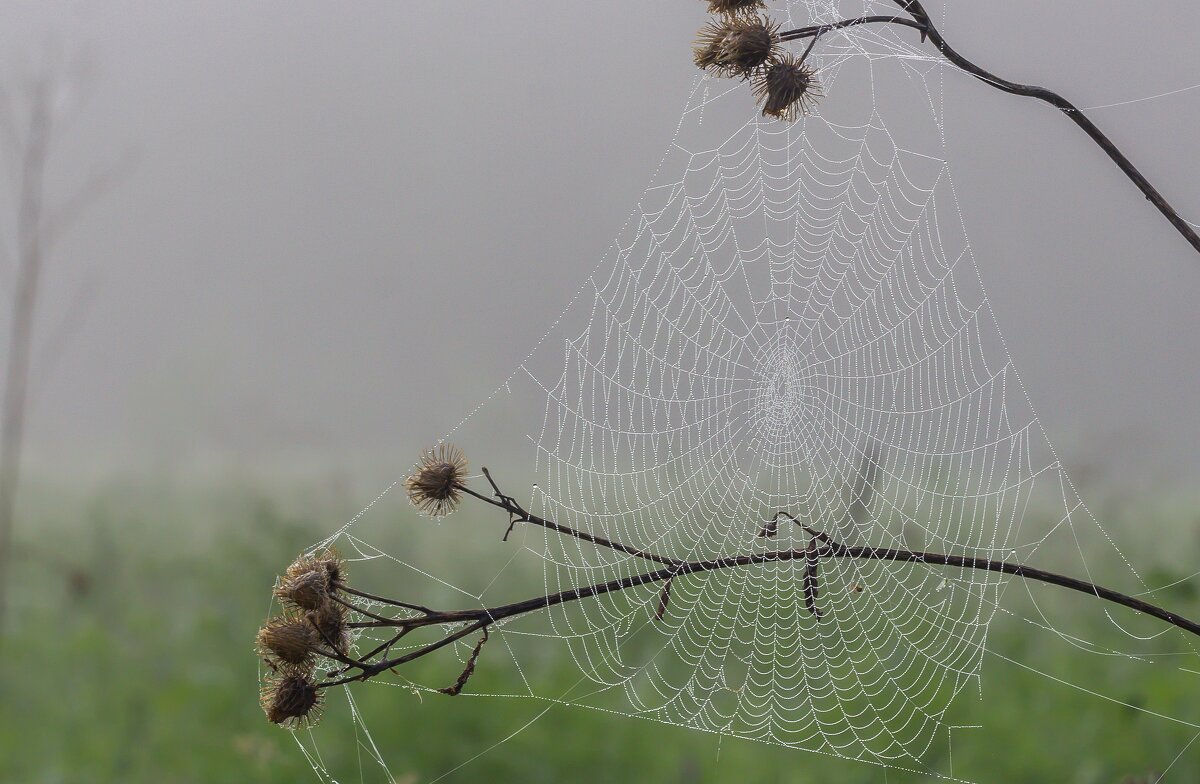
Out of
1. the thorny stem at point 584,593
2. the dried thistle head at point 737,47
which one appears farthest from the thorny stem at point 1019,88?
the thorny stem at point 584,593

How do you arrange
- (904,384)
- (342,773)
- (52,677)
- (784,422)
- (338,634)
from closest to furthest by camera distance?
1. (338,634)
2. (904,384)
3. (784,422)
4. (342,773)
5. (52,677)

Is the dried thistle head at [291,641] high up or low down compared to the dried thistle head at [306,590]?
down

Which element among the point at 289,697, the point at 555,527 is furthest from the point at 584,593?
the point at 289,697

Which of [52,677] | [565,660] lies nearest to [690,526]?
[565,660]

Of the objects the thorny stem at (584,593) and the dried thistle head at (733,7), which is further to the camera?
the dried thistle head at (733,7)

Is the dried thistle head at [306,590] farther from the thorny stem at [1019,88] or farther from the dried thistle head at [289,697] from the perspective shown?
the thorny stem at [1019,88]

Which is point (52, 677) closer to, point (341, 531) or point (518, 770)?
point (518, 770)

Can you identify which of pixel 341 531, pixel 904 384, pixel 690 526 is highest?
pixel 904 384

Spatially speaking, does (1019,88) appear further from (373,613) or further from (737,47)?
(373,613)
